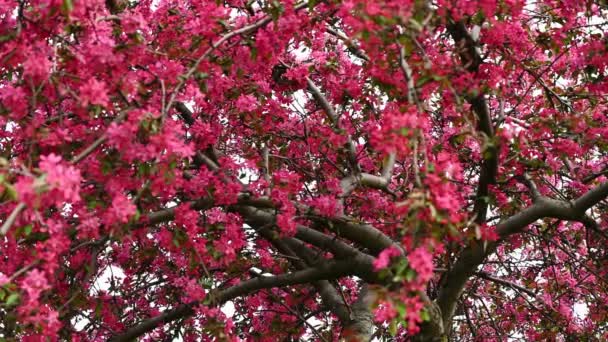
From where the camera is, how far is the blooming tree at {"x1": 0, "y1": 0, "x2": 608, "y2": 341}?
12.4 feet

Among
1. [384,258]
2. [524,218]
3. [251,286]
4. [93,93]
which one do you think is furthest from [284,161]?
[384,258]

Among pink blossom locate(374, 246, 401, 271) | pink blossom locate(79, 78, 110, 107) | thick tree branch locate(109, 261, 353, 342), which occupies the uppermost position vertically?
thick tree branch locate(109, 261, 353, 342)

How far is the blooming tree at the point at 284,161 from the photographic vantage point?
149 inches

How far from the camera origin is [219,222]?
214 inches

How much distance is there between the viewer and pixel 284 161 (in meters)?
→ 7.14

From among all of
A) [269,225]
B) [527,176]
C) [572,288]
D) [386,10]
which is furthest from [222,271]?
[386,10]

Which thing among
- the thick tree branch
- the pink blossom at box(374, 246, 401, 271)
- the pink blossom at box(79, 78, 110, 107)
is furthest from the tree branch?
the pink blossom at box(79, 78, 110, 107)

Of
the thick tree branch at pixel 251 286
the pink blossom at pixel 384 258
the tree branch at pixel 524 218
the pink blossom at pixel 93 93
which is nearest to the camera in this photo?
the pink blossom at pixel 384 258

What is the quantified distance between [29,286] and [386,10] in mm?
2128

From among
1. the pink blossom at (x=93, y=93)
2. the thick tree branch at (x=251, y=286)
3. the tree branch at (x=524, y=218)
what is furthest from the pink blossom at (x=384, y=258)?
the thick tree branch at (x=251, y=286)

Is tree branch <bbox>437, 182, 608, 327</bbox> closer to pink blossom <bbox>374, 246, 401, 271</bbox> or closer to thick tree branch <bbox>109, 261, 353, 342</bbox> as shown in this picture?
thick tree branch <bbox>109, 261, 353, 342</bbox>

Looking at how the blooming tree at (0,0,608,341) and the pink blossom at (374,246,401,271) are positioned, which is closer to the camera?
the pink blossom at (374,246,401,271)

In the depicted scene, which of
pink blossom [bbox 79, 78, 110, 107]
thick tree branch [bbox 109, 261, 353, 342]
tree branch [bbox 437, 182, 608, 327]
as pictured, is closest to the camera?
pink blossom [bbox 79, 78, 110, 107]

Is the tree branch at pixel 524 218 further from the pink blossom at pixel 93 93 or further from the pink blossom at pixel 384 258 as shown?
the pink blossom at pixel 93 93
